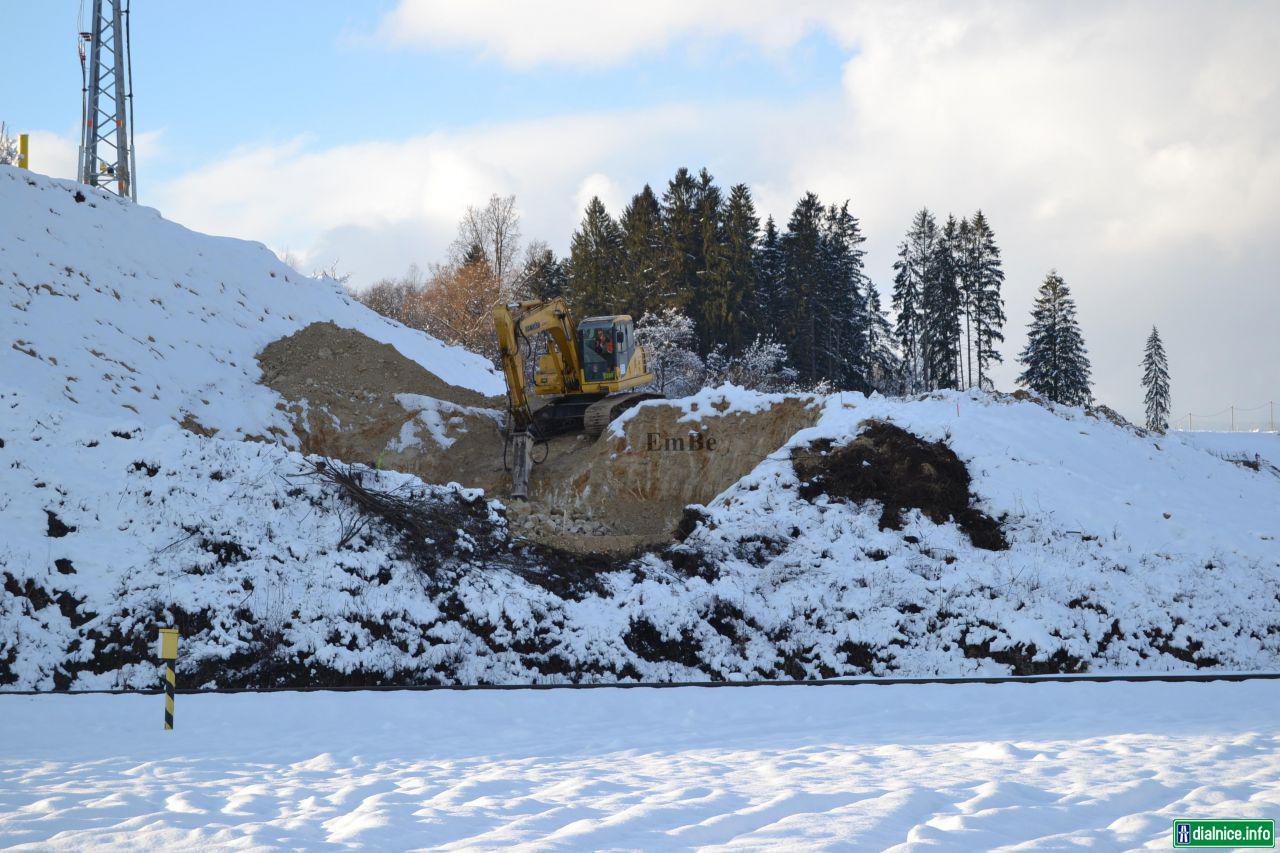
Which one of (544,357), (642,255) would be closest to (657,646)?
(544,357)

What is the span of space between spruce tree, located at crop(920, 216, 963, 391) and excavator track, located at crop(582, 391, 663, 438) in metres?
38.5

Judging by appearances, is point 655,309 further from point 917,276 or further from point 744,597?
point 744,597

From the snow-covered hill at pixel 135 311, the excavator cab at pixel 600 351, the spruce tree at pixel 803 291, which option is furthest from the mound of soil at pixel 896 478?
the spruce tree at pixel 803 291

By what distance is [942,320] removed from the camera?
5872 cm

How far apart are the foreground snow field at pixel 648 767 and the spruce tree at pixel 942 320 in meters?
50.4

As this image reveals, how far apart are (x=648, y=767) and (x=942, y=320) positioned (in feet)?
181

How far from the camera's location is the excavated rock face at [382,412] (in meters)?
23.5

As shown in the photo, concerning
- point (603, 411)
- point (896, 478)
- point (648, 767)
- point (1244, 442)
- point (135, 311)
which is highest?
point (135, 311)

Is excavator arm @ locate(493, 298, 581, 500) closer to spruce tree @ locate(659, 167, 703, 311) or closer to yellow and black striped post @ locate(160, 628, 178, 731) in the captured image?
yellow and black striped post @ locate(160, 628, 178, 731)

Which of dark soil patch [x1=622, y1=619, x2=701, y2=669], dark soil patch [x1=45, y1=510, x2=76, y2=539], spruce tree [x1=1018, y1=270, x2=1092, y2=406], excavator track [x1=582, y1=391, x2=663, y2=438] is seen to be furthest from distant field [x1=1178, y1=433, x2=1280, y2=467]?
dark soil patch [x1=45, y1=510, x2=76, y2=539]

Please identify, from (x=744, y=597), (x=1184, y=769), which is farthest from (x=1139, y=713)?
(x=744, y=597)

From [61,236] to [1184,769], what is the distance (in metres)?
26.8

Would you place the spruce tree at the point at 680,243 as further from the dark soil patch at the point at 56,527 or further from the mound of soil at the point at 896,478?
the dark soil patch at the point at 56,527

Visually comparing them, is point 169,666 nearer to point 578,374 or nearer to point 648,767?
point 648,767
